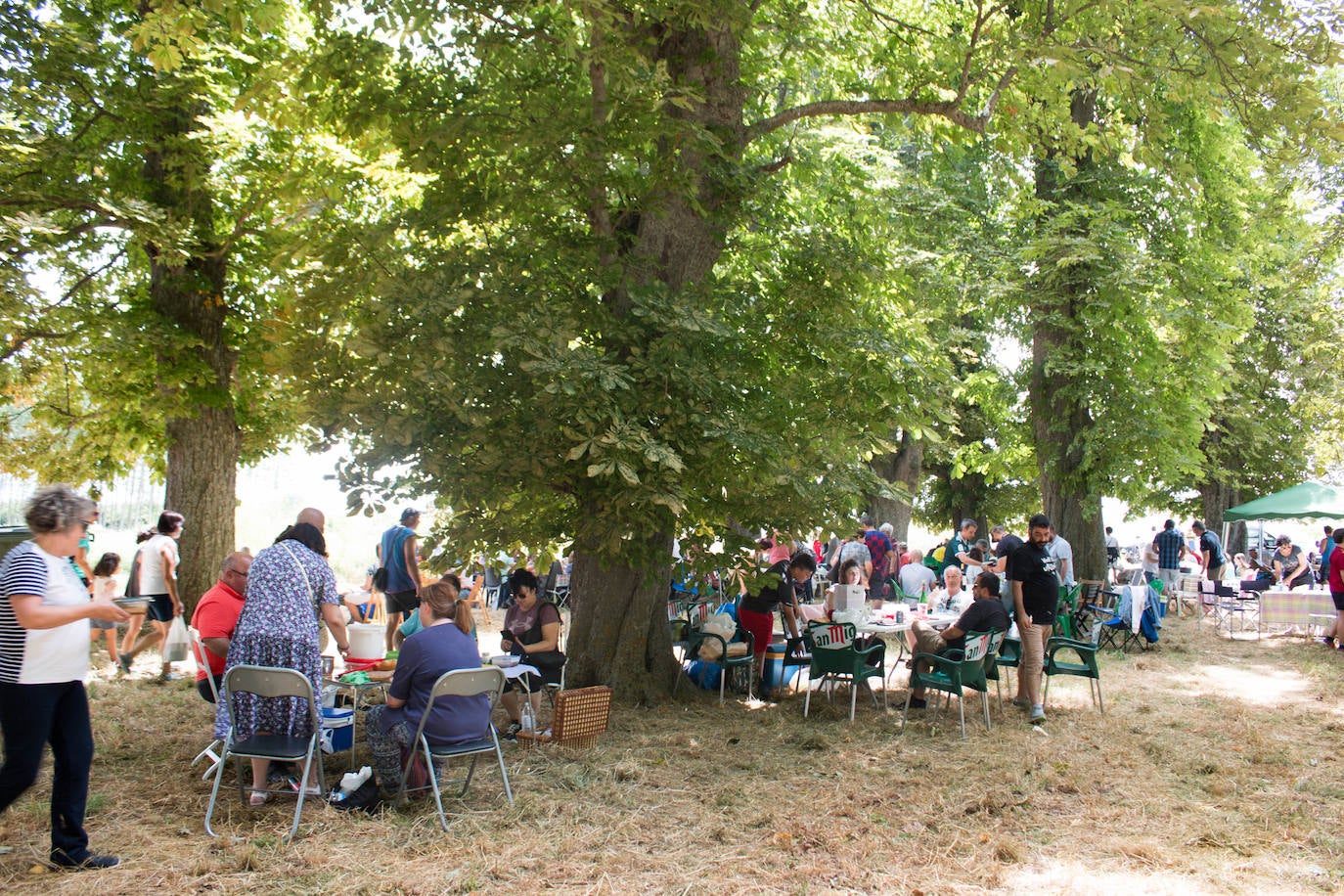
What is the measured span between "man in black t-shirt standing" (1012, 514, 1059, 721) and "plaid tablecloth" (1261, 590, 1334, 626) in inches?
323

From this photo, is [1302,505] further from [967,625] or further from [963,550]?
[967,625]

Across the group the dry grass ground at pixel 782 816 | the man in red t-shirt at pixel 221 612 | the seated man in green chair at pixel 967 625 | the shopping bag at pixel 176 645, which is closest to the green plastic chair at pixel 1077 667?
the dry grass ground at pixel 782 816

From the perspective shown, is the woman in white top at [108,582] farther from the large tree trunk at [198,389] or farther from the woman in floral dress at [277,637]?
the woman in floral dress at [277,637]

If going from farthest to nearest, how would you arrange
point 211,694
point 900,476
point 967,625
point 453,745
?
point 900,476, point 967,625, point 211,694, point 453,745

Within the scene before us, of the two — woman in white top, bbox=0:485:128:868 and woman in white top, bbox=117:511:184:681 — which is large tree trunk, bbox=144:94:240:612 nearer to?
woman in white top, bbox=117:511:184:681

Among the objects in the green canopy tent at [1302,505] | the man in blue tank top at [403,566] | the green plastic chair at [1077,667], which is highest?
the green canopy tent at [1302,505]

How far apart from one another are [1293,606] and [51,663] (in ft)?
52.2

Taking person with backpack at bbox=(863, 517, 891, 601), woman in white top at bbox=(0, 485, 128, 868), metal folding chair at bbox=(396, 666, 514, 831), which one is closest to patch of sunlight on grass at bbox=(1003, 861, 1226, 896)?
metal folding chair at bbox=(396, 666, 514, 831)

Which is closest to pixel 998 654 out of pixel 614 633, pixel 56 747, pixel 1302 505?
pixel 614 633

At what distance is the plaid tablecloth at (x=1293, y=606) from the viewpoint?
47.7ft

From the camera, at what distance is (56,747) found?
15.2ft

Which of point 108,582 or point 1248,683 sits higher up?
point 108,582

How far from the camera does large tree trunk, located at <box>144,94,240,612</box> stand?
11672mm

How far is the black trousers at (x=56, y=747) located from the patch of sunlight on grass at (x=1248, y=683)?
390 inches
